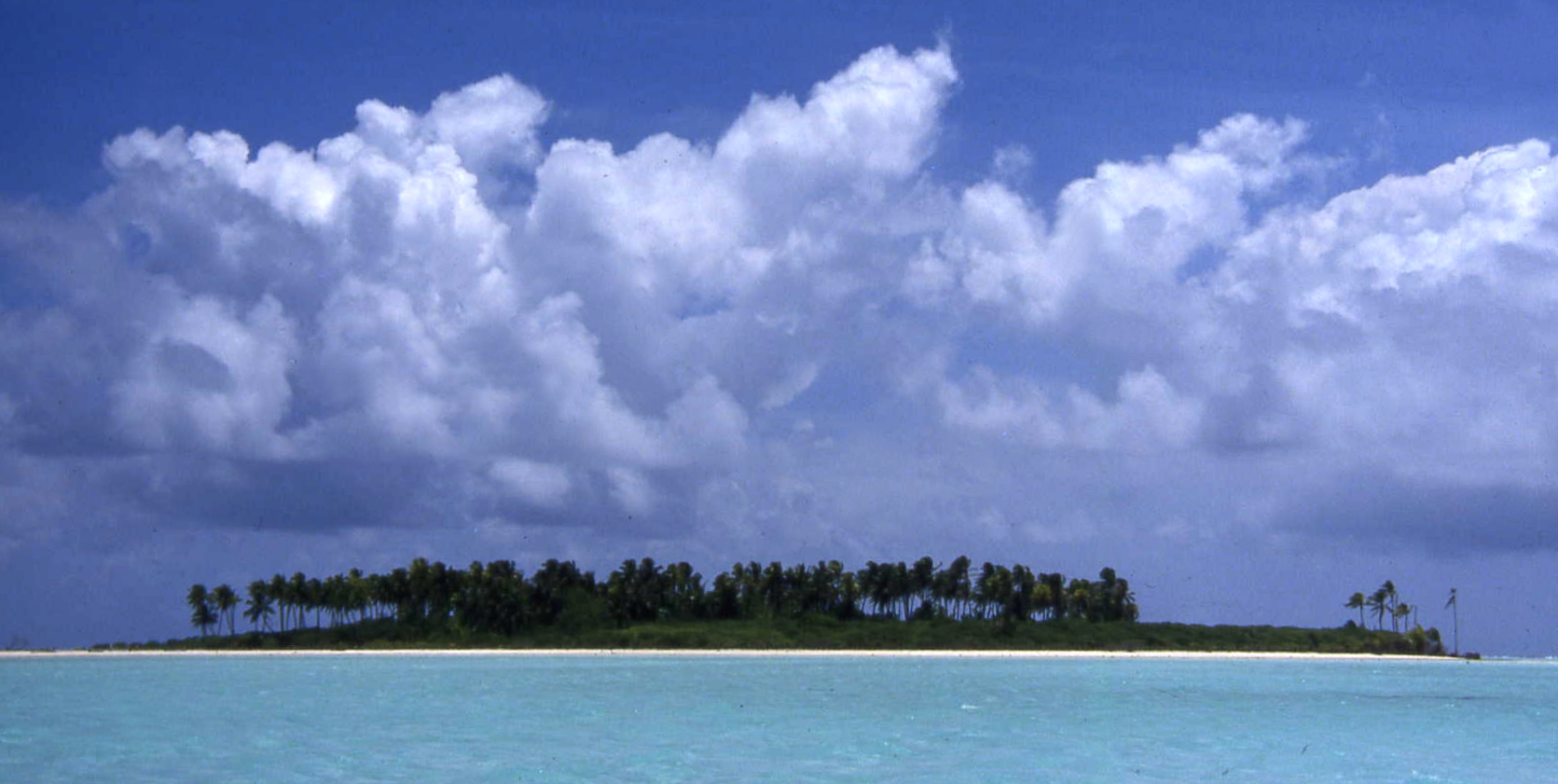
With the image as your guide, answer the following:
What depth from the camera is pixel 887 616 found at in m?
167

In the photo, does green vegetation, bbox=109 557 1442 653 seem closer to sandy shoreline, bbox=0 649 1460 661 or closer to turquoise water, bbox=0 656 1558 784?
sandy shoreline, bbox=0 649 1460 661

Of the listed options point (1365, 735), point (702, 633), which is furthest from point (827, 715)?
point (702, 633)

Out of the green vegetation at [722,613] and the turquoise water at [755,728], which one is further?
the green vegetation at [722,613]

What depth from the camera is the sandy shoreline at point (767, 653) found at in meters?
145

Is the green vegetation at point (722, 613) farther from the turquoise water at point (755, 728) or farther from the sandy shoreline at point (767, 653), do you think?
the turquoise water at point (755, 728)

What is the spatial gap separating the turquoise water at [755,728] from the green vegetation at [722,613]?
5398cm

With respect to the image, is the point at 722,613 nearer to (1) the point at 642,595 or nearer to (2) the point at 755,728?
(1) the point at 642,595

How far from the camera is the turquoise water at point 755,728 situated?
127 ft

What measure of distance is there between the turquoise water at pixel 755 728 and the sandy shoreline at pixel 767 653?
42746 mm

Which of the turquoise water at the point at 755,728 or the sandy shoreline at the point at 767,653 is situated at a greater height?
the turquoise water at the point at 755,728

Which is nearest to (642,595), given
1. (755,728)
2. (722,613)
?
(722,613)

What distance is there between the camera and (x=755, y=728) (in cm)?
5147

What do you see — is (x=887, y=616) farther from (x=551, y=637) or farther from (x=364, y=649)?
(x=364, y=649)

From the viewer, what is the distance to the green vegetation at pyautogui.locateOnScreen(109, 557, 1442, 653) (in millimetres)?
156250
